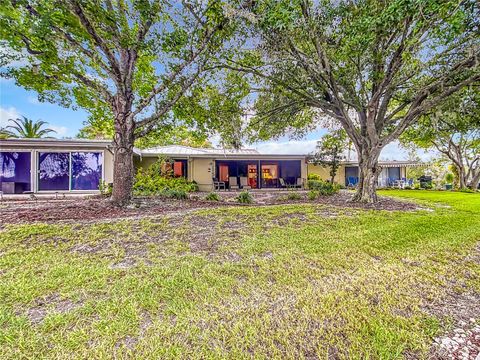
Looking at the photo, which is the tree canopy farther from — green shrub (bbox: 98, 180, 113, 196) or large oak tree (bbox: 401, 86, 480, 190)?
green shrub (bbox: 98, 180, 113, 196)

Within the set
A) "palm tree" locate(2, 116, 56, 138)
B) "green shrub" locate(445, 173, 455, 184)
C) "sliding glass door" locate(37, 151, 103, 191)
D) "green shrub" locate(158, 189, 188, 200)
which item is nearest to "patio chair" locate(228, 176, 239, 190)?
"green shrub" locate(158, 189, 188, 200)

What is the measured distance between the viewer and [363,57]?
7758mm

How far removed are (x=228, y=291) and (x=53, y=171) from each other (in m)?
13.8

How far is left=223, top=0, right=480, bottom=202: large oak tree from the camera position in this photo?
567cm

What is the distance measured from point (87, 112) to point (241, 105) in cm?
655

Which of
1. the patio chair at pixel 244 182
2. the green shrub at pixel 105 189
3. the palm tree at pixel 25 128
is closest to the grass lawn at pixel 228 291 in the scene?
the green shrub at pixel 105 189

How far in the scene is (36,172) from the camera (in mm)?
12195

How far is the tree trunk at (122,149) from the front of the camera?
25.0 feet

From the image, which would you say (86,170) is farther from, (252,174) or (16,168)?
(252,174)

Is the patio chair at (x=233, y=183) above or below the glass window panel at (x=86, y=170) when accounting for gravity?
below

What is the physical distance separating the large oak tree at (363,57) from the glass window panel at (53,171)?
10.2 metres

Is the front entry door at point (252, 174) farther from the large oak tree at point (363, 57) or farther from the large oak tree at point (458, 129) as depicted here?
the large oak tree at point (458, 129)

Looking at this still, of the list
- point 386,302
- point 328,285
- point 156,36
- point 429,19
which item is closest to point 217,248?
point 328,285

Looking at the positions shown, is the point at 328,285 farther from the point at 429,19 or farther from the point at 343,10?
the point at 343,10
